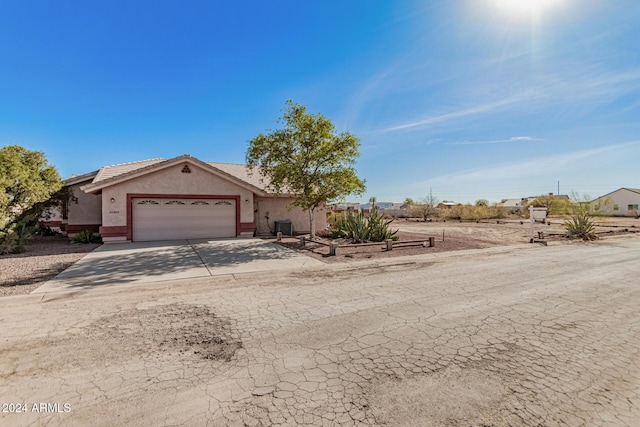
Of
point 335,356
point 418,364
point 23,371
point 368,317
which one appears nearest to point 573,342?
point 418,364

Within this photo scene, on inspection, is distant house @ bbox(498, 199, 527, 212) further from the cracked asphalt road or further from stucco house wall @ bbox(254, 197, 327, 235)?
the cracked asphalt road

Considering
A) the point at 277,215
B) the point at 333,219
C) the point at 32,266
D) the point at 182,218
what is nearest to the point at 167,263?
the point at 32,266

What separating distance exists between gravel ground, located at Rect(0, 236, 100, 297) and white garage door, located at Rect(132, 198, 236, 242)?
2760mm

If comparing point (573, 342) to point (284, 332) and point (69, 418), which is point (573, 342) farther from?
point (69, 418)

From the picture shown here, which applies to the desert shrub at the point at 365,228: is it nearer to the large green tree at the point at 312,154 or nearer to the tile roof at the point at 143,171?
the large green tree at the point at 312,154

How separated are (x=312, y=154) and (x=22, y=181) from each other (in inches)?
494

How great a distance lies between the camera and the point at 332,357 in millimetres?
3561

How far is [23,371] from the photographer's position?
329cm

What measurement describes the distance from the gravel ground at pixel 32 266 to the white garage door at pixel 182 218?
2760 millimetres

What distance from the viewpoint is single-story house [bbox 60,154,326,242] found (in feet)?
47.0

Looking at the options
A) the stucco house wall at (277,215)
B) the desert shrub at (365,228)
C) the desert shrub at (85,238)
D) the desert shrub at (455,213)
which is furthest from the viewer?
the desert shrub at (455,213)

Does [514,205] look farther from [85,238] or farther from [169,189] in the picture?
[85,238]

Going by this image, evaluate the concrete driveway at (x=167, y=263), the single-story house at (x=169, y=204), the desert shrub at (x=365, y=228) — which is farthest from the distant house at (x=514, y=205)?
the concrete driveway at (x=167, y=263)

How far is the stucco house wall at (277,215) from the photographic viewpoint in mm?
18391
